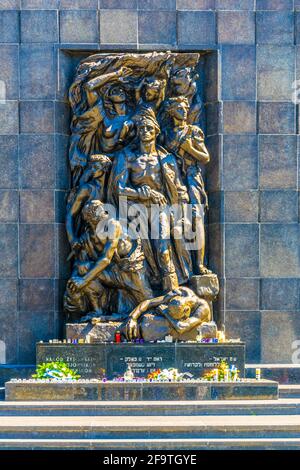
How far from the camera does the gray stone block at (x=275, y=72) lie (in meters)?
21.8

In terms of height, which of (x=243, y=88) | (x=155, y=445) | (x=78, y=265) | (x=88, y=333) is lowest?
(x=155, y=445)

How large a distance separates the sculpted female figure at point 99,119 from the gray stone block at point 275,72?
3.01 metres

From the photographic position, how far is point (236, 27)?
71.7 feet

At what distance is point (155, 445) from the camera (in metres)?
17.5

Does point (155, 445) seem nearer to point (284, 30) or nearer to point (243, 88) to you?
point (243, 88)

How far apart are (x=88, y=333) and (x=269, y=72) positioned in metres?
7.14

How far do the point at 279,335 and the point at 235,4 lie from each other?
7.54m

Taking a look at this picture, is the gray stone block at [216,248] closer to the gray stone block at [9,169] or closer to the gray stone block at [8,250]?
the gray stone block at [8,250]

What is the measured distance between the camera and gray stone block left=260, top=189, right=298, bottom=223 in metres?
21.8

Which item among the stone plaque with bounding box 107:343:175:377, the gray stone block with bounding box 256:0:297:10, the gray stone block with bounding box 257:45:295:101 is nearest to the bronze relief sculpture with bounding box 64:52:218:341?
the stone plaque with bounding box 107:343:175:377

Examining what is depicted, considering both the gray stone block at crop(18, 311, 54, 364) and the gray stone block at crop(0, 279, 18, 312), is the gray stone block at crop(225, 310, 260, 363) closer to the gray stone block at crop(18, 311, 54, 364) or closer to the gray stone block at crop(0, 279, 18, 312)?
the gray stone block at crop(18, 311, 54, 364)

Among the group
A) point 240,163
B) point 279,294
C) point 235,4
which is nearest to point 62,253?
point 240,163

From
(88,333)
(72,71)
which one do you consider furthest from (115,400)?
(72,71)

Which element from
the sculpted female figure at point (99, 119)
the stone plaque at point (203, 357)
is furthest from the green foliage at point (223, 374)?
the sculpted female figure at point (99, 119)
